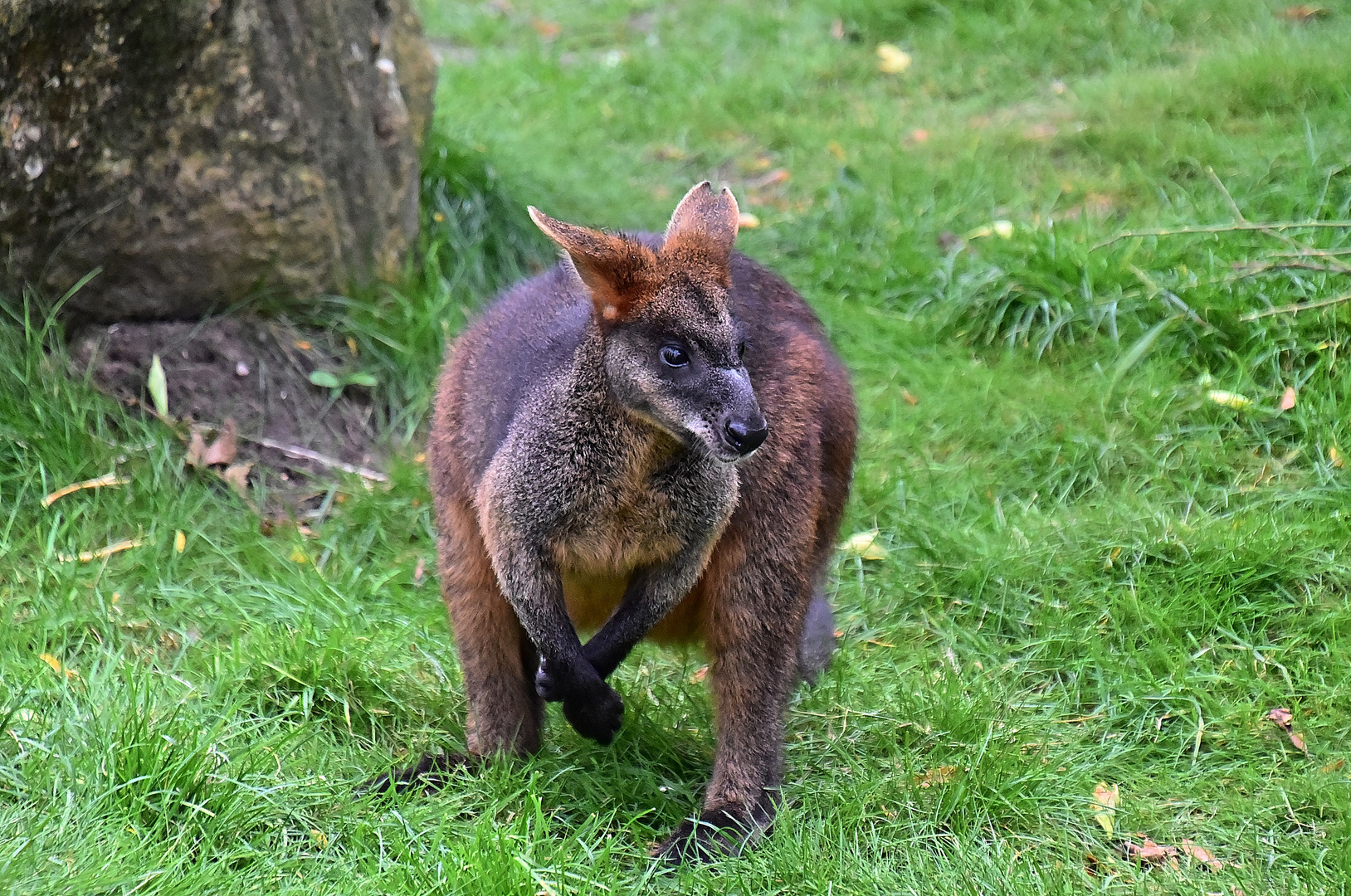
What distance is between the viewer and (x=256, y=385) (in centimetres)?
543

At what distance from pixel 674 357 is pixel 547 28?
7373mm

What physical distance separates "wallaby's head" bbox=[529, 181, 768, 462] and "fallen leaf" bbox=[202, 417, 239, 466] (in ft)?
7.51

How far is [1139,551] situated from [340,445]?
3.00 metres

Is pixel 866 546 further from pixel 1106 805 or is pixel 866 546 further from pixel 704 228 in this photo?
pixel 704 228

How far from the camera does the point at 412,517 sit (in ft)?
16.9

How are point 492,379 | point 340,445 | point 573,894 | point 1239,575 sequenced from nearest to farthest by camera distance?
point 573,894 < point 492,379 < point 1239,575 < point 340,445

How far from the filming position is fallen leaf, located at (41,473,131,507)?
4.80 metres

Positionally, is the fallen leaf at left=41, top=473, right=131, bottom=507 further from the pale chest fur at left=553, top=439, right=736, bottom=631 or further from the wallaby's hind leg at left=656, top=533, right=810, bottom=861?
the wallaby's hind leg at left=656, top=533, right=810, bottom=861

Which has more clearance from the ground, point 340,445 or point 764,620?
point 764,620

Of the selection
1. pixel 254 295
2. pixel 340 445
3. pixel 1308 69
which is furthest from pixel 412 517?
pixel 1308 69

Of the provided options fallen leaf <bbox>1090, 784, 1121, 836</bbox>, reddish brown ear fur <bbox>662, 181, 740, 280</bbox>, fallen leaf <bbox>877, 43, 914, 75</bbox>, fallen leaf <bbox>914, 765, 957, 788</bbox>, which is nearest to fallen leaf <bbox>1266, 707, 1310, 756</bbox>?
fallen leaf <bbox>1090, 784, 1121, 836</bbox>

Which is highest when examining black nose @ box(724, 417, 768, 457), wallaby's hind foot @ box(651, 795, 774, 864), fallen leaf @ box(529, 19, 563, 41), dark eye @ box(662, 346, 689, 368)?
dark eye @ box(662, 346, 689, 368)

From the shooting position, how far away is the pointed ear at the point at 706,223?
346 cm

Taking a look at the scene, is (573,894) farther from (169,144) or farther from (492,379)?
(169,144)
